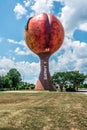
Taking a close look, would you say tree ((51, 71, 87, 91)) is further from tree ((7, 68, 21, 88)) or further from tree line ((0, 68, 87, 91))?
tree ((7, 68, 21, 88))

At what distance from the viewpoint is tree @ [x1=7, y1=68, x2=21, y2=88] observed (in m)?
144

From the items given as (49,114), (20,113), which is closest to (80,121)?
(49,114)

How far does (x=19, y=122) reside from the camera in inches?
559

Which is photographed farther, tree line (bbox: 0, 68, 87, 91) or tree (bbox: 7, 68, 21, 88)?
tree (bbox: 7, 68, 21, 88)

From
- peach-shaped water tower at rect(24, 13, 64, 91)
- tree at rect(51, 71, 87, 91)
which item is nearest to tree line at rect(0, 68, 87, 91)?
tree at rect(51, 71, 87, 91)

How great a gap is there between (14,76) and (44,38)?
7195 centimetres

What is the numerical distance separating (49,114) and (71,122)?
2.10m

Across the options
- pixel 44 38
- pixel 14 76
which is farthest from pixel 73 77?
pixel 44 38

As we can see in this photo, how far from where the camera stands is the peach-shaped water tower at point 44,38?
7488 centimetres

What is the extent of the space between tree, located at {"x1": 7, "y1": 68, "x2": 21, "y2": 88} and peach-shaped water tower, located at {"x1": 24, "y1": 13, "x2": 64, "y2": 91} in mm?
64475

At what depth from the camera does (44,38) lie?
7469cm

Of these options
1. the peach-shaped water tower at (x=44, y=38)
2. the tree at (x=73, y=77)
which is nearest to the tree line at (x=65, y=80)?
the tree at (x=73, y=77)

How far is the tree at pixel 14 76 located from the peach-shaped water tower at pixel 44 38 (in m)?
64.5

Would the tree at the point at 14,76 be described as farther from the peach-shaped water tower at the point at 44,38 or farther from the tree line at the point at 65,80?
the peach-shaped water tower at the point at 44,38
